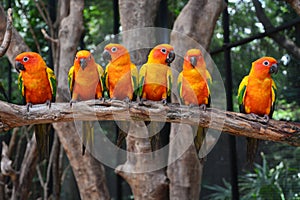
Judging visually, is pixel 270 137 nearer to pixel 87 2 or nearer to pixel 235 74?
pixel 235 74

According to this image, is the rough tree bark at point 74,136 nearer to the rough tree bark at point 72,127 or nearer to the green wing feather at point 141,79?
the rough tree bark at point 72,127

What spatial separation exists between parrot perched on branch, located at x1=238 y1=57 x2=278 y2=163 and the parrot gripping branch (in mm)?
110

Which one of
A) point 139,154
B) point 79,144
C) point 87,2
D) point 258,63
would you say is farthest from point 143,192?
point 87,2

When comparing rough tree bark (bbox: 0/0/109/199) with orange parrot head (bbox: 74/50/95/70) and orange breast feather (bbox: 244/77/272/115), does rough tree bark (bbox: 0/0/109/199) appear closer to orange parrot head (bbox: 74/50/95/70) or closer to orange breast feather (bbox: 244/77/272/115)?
orange parrot head (bbox: 74/50/95/70)

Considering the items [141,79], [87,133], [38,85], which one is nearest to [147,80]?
[141,79]

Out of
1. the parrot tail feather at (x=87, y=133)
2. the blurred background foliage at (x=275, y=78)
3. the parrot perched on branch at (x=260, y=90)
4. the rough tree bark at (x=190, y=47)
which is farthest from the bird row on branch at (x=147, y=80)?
the blurred background foliage at (x=275, y=78)

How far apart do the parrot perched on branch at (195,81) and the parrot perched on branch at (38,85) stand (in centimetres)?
78

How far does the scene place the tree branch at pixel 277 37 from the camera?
3305 mm

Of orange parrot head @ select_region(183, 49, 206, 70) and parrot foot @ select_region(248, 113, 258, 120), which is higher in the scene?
orange parrot head @ select_region(183, 49, 206, 70)

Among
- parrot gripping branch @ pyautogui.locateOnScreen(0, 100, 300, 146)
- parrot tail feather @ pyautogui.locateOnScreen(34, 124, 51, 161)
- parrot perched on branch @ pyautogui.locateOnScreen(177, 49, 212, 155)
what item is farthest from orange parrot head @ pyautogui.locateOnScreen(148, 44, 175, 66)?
parrot tail feather @ pyautogui.locateOnScreen(34, 124, 51, 161)

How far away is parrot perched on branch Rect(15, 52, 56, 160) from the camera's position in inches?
96.9

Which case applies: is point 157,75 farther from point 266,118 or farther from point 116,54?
point 266,118

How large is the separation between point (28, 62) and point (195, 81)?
952 mm

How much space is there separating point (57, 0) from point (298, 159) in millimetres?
2887
